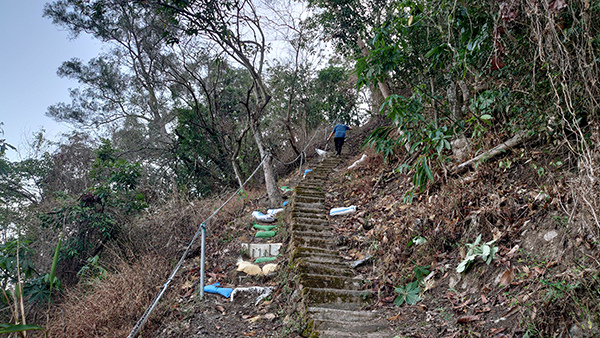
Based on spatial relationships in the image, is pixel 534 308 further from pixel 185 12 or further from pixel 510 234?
pixel 185 12

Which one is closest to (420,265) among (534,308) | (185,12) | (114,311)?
(534,308)

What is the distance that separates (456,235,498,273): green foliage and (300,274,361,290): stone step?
1.51m

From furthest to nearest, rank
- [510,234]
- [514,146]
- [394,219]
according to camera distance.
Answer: [394,219], [514,146], [510,234]

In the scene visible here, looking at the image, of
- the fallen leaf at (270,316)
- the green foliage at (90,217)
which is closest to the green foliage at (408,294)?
the fallen leaf at (270,316)

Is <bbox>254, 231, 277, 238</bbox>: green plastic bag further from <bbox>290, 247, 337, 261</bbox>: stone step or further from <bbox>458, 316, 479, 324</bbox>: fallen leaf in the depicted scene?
<bbox>458, 316, 479, 324</bbox>: fallen leaf

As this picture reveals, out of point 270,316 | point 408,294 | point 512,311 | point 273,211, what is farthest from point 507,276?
point 273,211

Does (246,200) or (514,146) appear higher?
(514,146)

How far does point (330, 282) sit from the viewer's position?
479 cm

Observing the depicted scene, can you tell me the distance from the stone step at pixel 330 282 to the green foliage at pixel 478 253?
1508 millimetres

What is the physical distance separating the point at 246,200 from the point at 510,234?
6464 millimetres

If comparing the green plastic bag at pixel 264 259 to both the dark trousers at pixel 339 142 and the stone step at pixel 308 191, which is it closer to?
the stone step at pixel 308 191

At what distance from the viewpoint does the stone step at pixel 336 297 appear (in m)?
4.40

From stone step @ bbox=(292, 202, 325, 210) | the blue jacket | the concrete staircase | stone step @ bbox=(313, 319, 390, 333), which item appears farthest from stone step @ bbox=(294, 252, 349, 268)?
the blue jacket

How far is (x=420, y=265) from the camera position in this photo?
4289 mm
